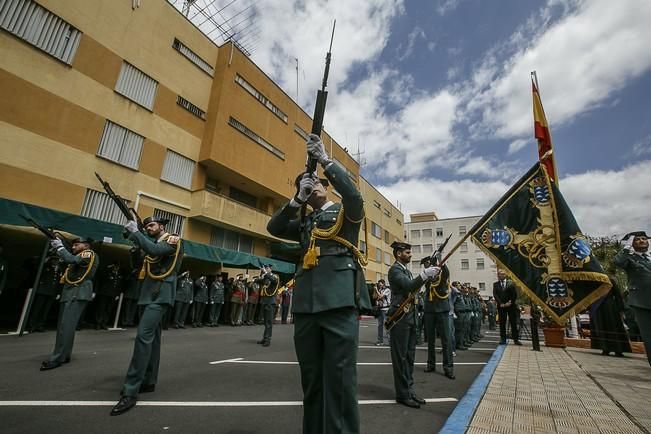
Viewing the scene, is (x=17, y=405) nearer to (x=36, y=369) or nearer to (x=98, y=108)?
(x=36, y=369)

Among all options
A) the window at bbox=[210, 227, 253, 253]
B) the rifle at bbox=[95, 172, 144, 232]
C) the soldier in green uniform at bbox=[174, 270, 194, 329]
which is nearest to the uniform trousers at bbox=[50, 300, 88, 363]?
the rifle at bbox=[95, 172, 144, 232]

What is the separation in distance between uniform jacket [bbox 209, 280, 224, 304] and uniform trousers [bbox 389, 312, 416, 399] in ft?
36.2

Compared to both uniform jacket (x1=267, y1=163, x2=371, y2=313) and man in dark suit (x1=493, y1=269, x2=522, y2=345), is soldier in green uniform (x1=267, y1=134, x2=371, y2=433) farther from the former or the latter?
man in dark suit (x1=493, y1=269, x2=522, y2=345)

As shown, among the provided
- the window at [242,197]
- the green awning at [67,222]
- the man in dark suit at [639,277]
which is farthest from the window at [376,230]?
the man in dark suit at [639,277]

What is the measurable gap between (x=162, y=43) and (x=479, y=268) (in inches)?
1943

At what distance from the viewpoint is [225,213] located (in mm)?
17578

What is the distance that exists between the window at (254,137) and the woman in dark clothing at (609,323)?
17.8 m

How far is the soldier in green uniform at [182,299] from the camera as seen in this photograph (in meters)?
11.8

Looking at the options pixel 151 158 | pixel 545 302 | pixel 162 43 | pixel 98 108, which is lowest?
pixel 545 302

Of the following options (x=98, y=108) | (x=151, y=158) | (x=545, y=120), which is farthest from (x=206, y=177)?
(x=545, y=120)

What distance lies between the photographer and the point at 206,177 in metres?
18.6

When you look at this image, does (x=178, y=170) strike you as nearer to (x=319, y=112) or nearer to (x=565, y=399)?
(x=319, y=112)

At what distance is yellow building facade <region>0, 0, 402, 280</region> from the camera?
457 inches

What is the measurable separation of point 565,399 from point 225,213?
52.6ft
